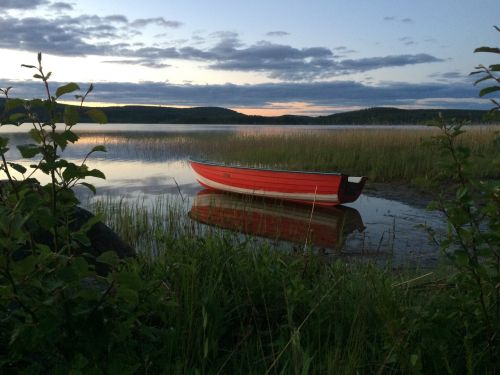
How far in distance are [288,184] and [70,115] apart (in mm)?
9975

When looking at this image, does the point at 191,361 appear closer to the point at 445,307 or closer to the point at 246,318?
the point at 246,318

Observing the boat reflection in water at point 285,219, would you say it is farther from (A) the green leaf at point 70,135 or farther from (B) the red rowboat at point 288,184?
(A) the green leaf at point 70,135

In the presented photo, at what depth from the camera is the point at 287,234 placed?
9102 millimetres

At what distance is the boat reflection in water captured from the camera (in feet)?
28.6

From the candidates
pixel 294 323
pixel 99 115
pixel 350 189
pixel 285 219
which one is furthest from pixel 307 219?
pixel 99 115

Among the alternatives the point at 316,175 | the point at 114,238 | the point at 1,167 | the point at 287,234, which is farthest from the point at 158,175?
the point at 1,167

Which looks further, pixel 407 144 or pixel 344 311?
pixel 407 144

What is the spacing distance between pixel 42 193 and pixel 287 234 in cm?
723

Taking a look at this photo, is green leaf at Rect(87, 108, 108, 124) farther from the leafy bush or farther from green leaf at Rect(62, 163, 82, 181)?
green leaf at Rect(62, 163, 82, 181)

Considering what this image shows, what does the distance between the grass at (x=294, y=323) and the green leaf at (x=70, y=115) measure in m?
0.92

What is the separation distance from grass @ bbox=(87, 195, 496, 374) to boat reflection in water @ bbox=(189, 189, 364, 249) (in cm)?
418

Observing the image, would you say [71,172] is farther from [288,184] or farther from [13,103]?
[288,184]

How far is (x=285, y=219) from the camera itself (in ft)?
34.2

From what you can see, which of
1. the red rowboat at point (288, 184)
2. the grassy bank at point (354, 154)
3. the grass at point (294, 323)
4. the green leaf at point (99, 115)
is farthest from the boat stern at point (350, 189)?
the green leaf at point (99, 115)
